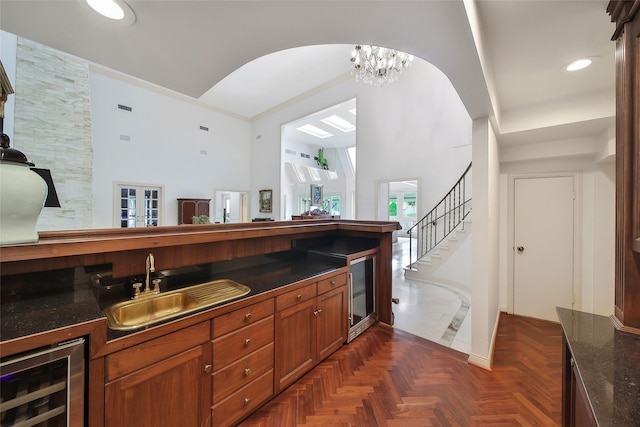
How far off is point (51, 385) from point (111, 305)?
0.51m

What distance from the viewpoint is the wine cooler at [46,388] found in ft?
2.79

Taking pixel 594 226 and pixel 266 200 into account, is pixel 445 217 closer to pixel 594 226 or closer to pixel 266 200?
pixel 594 226

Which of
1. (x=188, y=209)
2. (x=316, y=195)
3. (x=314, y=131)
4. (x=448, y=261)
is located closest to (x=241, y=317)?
(x=448, y=261)

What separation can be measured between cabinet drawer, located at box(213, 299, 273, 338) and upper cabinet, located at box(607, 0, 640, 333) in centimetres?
192

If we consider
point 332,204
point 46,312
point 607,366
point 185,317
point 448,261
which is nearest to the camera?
point 607,366

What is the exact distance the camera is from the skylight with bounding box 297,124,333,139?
9.57m

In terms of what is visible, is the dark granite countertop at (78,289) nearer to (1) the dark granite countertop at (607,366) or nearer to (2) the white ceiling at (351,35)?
(2) the white ceiling at (351,35)

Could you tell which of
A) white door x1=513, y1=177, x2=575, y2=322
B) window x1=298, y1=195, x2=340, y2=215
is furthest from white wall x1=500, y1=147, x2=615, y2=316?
window x1=298, y1=195, x2=340, y2=215

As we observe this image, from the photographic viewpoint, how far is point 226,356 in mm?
1474

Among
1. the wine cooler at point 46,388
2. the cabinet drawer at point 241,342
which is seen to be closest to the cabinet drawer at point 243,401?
the cabinet drawer at point 241,342

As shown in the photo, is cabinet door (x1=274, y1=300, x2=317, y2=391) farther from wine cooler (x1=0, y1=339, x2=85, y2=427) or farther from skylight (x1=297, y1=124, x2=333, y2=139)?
skylight (x1=297, y1=124, x2=333, y2=139)

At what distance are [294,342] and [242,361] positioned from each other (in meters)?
0.48

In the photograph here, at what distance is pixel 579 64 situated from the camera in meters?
1.88

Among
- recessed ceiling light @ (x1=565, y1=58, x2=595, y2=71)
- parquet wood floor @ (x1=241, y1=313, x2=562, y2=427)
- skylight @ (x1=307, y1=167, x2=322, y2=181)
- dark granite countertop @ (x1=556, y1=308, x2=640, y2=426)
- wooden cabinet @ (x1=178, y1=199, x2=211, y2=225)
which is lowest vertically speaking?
parquet wood floor @ (x1=241, y1=313, x2=562, y2=427)
